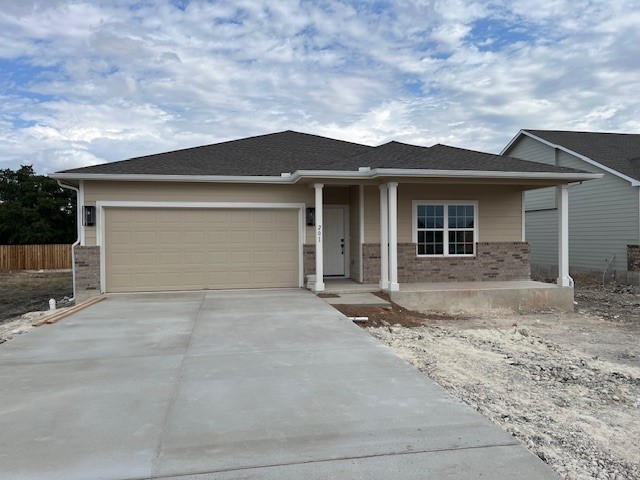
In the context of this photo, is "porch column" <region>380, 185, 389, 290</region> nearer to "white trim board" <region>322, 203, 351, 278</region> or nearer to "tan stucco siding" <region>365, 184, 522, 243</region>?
"tan stucco siding" <region>365, 184, 522, 243</region>

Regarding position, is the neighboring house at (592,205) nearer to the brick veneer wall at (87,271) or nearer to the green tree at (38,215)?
the brick veneer wall at (87,271)

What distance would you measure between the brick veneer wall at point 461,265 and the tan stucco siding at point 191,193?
1794 millimetres

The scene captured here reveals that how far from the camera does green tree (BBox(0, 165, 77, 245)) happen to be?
107ft

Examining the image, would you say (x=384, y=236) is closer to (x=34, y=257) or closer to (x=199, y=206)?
(x=199, y=206)

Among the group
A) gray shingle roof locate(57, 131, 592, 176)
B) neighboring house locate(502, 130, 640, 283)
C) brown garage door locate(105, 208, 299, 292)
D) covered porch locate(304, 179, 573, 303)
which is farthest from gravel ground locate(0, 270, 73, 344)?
neighboring house locate(502, 130, 640, 283)

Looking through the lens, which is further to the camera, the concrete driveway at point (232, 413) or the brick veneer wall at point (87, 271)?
the brick veneer wall at point (87, 271)

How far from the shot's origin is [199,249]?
1248 centimetres

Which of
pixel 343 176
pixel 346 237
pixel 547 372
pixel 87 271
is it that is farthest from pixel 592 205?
pixel 87 271

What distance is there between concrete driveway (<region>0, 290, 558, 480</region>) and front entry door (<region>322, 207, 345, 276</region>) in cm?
655

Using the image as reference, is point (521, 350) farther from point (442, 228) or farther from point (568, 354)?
point (442, 228)

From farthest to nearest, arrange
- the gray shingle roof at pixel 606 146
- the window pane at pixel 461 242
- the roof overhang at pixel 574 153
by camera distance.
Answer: the gray shingle roof at pixel 606 146
the roof overhang at pixel 574 153
the window pane at pixel 461 242

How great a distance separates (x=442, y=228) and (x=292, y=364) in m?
8.48

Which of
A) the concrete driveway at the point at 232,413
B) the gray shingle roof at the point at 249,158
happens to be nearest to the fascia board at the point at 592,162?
the gray shingle roof at the point at 249,158

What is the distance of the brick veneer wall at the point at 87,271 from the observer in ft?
38.8
